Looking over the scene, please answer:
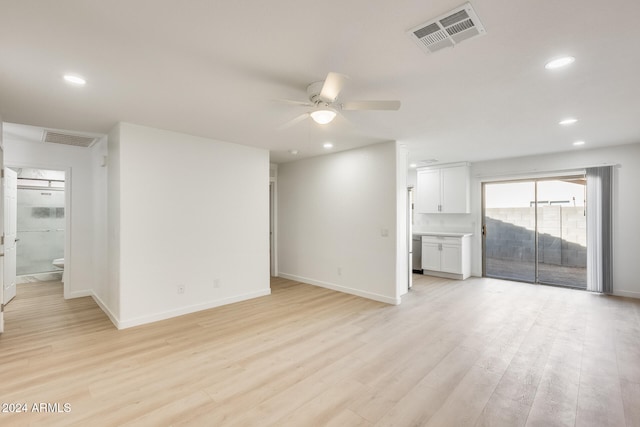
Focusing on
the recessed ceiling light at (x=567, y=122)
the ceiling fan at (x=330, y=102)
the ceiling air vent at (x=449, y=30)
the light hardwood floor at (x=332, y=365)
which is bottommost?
the light hardwood floor at (x=332, y=365)

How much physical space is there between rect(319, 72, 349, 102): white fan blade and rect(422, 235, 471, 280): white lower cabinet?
5.08 metres

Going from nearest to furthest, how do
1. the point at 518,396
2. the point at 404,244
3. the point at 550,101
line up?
the point at 518,396, the point at 550,101, the point at 404,244

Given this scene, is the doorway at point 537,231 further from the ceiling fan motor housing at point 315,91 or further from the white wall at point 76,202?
the white wall at point 76,202

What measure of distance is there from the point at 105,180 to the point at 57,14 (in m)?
3.13

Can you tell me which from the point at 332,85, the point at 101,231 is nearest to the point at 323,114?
the point at 332,85

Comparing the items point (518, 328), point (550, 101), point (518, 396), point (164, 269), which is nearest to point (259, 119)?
point (164, 269)

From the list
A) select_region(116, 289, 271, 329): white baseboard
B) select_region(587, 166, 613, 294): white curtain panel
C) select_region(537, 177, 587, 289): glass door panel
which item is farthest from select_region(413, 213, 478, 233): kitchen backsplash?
select_region(116, 289, 271, 329): white baseboard

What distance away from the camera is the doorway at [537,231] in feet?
18.8

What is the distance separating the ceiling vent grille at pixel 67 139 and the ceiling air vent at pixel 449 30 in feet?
15.7

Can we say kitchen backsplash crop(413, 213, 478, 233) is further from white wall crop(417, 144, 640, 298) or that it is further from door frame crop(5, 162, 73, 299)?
door frame crop(5, 162, 73, 299)

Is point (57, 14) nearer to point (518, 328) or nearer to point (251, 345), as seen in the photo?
point (251, 345)

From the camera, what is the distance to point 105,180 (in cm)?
424

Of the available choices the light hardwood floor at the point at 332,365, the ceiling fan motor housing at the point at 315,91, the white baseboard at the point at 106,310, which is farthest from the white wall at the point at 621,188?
the white baseboard at the point at 106,310

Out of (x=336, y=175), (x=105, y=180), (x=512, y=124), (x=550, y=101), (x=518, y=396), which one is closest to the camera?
(x=518, y=396)
